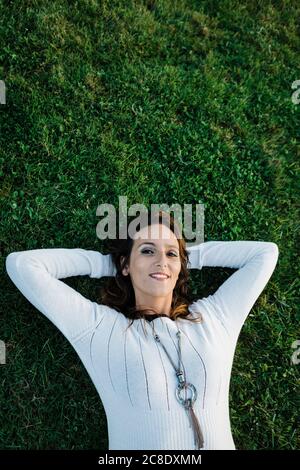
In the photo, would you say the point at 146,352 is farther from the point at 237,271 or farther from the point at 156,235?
the point at 237,271

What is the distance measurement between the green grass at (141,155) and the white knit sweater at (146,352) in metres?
0.57

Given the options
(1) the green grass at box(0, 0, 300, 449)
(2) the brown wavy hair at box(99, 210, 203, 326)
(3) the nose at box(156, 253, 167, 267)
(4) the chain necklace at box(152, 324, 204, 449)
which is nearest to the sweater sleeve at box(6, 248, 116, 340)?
(2) the brown wavy hair at box(99, 210, 203, 326)

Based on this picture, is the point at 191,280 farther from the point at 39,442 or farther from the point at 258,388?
the point at 39,442

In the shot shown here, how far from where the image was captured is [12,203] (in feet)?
16.1

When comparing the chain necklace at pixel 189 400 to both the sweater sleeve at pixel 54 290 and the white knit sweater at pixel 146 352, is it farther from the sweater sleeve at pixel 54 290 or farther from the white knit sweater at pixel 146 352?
the sweater sleeve at pixel 54 290

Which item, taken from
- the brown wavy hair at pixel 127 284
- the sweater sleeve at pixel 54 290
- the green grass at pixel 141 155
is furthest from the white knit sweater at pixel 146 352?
the green grass at pixel 141 155

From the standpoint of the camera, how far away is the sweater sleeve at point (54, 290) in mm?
4055

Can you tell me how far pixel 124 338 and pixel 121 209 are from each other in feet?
4.73

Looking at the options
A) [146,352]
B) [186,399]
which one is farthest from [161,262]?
[186,399]

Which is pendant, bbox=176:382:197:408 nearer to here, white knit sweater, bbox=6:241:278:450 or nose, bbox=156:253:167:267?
white knit sweater, bbox=6:241:278:450

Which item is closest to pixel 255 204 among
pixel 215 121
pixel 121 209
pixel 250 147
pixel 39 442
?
pixel 250 147

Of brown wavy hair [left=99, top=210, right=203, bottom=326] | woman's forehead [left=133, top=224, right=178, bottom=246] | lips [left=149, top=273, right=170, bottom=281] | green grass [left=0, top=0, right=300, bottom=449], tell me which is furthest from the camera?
green grass [left=0, top=0, right=300, bottom=449]

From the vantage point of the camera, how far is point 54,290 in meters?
4.08

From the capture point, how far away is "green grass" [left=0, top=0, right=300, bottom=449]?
4.63m
